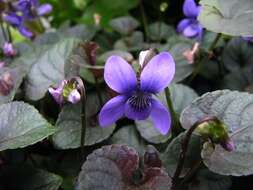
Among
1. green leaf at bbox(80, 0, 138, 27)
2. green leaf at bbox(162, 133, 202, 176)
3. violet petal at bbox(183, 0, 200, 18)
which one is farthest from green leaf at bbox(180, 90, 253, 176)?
green leaf at bbox(80, 0, 138, 27)

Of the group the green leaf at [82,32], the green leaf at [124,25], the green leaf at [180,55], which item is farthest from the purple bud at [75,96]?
the green leaf at [124,25]

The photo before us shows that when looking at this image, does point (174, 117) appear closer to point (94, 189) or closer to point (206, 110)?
point (206, 110)

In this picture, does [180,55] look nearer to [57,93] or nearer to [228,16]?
[228,16]

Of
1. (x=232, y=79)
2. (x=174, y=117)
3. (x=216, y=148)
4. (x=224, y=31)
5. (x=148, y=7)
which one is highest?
(x=224, y=31)

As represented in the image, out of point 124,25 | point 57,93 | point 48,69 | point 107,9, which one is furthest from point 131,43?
point 57,93

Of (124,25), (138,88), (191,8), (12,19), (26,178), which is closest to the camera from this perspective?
(138,88)

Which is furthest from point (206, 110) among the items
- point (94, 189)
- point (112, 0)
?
point (112, 0)
